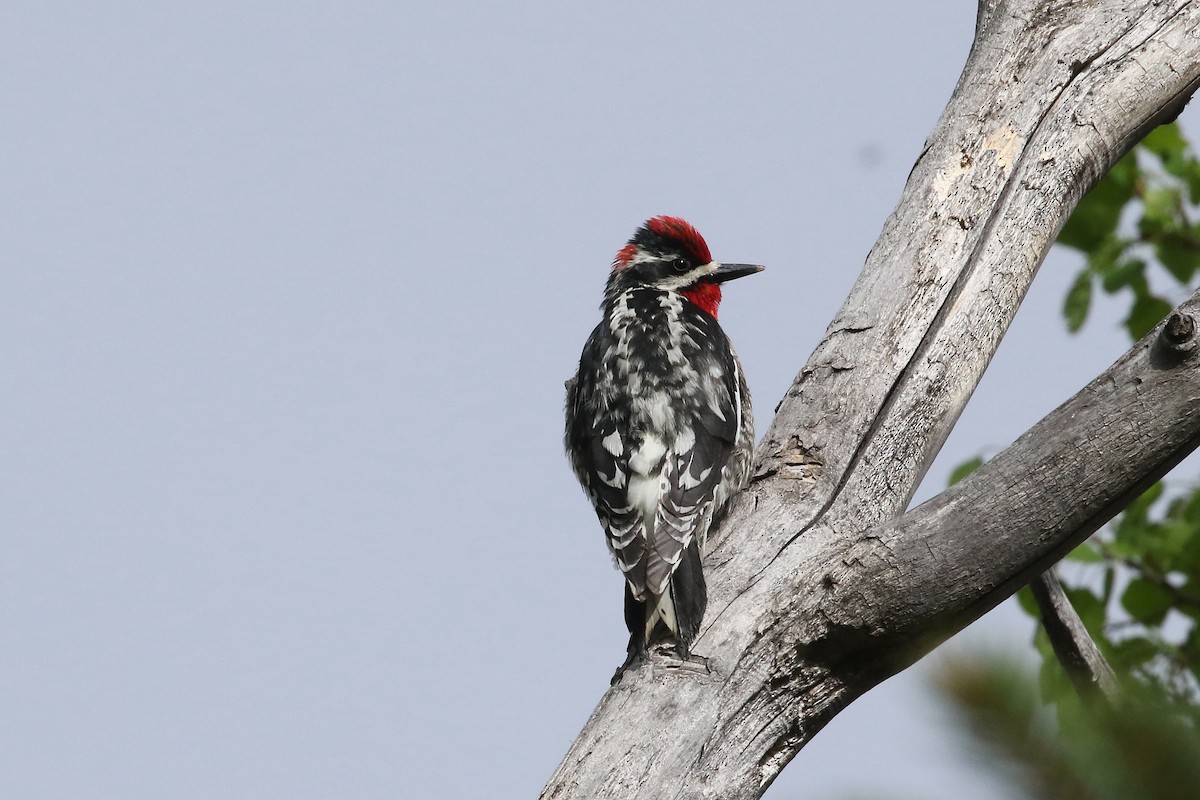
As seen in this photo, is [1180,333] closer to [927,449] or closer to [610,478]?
[927,449]

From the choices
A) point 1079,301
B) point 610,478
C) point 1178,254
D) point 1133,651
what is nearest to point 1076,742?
point 610,478

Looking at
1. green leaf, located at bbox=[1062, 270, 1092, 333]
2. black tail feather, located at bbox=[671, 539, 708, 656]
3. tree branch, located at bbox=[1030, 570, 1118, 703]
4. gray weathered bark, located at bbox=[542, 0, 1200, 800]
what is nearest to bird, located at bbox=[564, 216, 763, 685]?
black tail feather, located at bbox=[671, 539, 708, 656]

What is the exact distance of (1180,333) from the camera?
9.73 ft

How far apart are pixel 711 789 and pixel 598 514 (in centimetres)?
165

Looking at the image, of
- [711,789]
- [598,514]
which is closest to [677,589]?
[711,789]

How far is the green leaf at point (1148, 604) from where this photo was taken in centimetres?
525

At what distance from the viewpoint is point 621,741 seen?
3143 mm

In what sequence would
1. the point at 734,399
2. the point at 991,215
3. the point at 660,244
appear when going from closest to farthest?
the point at 991,215
the point at 734,399
the point at 660,244

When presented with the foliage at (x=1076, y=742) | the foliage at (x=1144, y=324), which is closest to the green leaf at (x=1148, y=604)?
the foliage at (x=1144, y=324)

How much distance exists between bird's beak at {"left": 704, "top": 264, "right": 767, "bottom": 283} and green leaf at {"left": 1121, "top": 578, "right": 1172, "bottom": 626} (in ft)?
6.77

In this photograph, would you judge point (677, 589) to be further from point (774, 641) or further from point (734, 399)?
point (734, 399)

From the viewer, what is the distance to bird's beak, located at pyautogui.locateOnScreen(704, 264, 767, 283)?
19.1 feet

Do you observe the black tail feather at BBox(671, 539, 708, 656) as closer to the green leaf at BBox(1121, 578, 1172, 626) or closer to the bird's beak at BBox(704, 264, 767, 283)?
the bird's beak at BBox(704, 264, 767, 283)

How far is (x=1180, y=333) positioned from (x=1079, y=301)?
3.14 m
